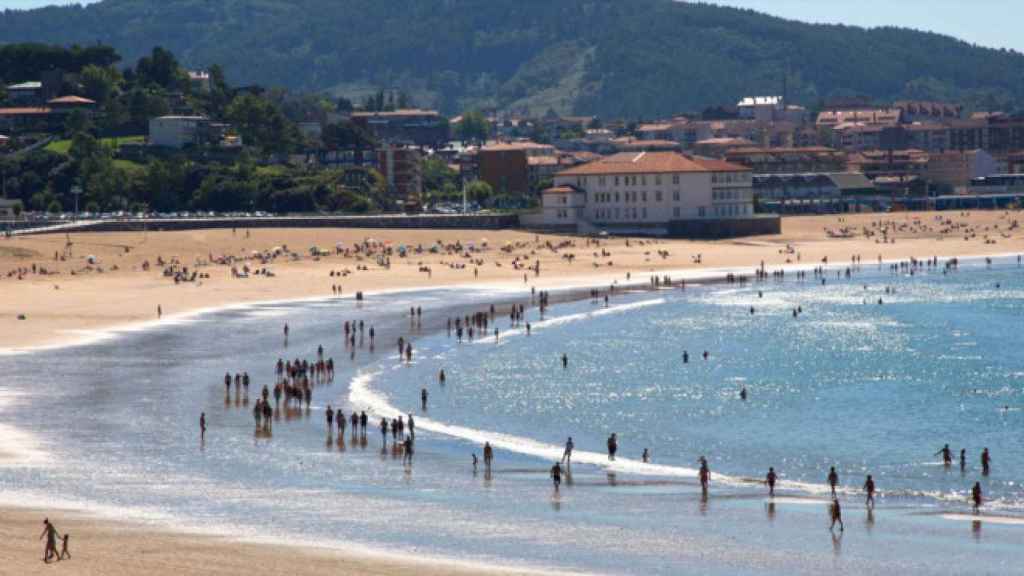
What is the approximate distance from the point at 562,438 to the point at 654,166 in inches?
3631

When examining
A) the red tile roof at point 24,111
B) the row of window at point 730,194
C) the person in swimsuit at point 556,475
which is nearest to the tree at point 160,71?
the red tile roof at point 24,111

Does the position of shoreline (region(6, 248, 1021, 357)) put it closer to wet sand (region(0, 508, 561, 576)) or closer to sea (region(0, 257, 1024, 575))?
sea (region(0, 257, 1024, 575))

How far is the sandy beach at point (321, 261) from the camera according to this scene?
81.4 meters

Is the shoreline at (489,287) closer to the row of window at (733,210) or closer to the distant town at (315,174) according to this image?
the row of window at (733,210)

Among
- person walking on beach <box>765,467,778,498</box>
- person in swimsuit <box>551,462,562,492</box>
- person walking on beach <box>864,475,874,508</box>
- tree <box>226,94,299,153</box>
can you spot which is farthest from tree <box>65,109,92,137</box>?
person walking on beach <box>864,475,874,508</box>

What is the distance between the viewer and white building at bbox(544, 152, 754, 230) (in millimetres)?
137750

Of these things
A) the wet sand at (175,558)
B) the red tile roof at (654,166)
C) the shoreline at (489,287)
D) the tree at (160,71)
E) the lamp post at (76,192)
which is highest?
the tree at (160,71)

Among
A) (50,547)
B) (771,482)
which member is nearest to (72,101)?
(771,482)

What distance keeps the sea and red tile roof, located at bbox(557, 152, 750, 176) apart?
53355mm

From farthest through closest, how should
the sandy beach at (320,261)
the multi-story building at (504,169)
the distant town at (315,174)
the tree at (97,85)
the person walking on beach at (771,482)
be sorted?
the multi-story building at (504,169)
the tree at (97,85)
the distant town at (315,174)
the sandy beach at (320,261)
the person walking on beach at (771,482)

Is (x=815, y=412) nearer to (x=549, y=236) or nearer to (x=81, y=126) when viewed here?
(x=549, y=236)

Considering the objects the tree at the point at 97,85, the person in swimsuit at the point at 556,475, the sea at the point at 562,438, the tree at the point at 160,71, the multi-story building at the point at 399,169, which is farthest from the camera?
the tree at the point at 160,71

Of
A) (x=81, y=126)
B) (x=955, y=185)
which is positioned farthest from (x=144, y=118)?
(x=955, y=185)

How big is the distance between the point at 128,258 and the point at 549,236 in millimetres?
37606
